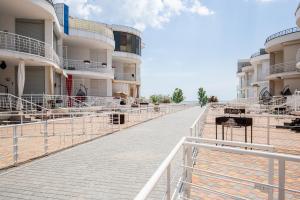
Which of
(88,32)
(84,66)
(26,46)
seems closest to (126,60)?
(84,66)

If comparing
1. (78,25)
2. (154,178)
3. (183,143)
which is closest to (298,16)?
(78,25)

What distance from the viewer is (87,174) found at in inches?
229

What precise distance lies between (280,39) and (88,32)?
21.9 meters

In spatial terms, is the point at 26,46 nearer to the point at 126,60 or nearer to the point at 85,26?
the point at 85,26

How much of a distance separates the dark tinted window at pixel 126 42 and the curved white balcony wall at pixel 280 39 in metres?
18.4

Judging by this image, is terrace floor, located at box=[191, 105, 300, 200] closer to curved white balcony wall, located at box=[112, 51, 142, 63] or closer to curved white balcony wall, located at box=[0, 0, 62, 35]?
curved white balcony wall, located at box=[0, 0, 62, 35]

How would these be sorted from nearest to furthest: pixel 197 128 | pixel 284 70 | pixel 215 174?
pixel 215 174, pixel 197 128, pixel 284 70

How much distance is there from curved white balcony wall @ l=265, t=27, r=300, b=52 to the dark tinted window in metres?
18.4

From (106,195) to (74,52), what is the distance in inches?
1144

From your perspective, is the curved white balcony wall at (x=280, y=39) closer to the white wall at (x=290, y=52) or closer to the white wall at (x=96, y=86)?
the white wall at (x=290, y=52)

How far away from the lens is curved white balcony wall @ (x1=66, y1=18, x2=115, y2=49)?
2830 centimetres

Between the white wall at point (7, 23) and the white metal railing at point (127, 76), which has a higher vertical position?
the white wall at point (7, 23)

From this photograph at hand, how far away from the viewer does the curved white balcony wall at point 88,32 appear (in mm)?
28297

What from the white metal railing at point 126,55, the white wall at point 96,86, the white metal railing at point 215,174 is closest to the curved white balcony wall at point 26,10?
the white wall at point 96,86
